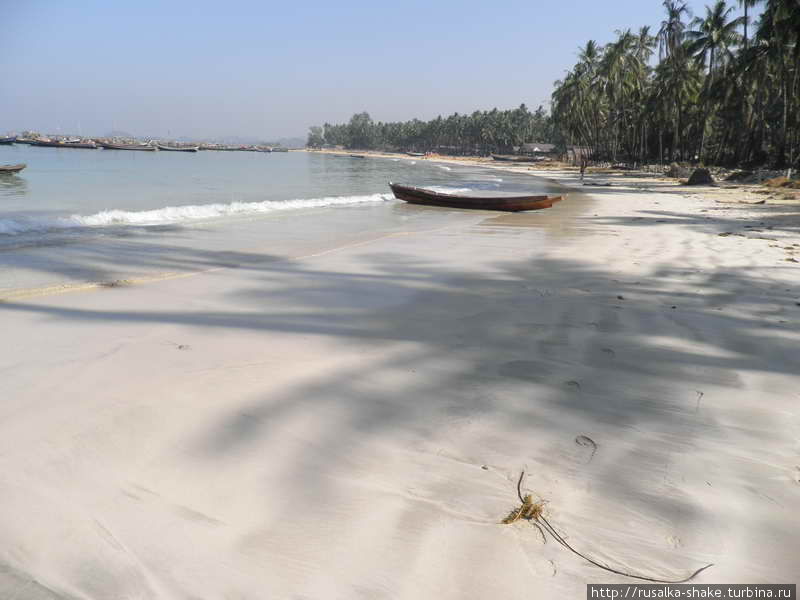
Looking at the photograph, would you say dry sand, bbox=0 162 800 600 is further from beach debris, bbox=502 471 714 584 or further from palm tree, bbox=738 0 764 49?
palm tree, bbox=738 0 764 49

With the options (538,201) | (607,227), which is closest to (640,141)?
(538,201)

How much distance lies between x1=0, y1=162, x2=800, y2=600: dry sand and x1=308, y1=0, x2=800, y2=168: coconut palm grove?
2915cm

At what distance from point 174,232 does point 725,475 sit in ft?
39.2

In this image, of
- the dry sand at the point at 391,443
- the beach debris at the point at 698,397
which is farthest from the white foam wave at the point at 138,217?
the beach debris at the point at 698,397

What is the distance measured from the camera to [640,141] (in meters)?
61.5

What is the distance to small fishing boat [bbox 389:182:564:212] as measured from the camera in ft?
56.8

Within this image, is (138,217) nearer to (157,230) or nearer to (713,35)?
(157,230)

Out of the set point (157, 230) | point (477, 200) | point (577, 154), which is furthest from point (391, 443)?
point (577, 154)

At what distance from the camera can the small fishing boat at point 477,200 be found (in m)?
17.3

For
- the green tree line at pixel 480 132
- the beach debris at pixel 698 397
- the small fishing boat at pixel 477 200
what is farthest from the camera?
the green tree line at pixel 480 132

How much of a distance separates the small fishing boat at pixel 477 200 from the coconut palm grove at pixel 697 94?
1789cm

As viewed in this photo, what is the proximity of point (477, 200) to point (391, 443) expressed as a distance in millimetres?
16446

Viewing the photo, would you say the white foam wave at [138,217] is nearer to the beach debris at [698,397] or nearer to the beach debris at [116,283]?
the beach debris at [116,283]

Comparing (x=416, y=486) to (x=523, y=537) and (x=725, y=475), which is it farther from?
→ (x=725, y=475)
